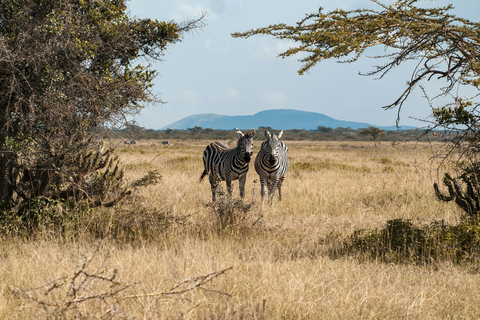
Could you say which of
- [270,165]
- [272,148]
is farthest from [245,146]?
[270,165]

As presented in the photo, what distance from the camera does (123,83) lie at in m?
6.50

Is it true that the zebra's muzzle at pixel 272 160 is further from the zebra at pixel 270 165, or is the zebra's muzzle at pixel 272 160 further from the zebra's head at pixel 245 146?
the zebra's head at pixel 245 146

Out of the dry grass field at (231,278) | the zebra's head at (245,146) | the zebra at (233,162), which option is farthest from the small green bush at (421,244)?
the zebra's head at (245,146)

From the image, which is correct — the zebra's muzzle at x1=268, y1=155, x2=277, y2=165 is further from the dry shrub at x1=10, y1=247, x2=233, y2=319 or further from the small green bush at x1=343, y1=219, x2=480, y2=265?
the dry shrub at x1=10, y1=247, x2=233, y2=319

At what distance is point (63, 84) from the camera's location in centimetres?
593

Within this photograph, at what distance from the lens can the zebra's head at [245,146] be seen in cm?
907

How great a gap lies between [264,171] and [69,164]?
4906 mm

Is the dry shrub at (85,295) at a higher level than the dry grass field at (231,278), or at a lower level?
higher

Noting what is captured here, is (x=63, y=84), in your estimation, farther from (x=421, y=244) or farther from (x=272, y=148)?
(x=421, y=244)

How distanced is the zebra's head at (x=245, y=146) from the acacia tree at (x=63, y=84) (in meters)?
2.93

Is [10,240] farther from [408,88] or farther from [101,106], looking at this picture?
[408,88]

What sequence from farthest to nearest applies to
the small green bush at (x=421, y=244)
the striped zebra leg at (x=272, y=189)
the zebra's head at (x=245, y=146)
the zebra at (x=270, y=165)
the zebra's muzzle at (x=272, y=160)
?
the striped zebra leg at (x=272, y=189) → the zebra at (x=270, y=165) → the zebra's muzzle at (x=272, y=160) → the zebra's head at (x=245, y=146) → the small green bush at (x=421, y=244)

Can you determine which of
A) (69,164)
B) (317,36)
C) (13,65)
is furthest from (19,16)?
(317,36)

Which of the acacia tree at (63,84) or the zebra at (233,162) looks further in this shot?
the zebra at (233,162)
